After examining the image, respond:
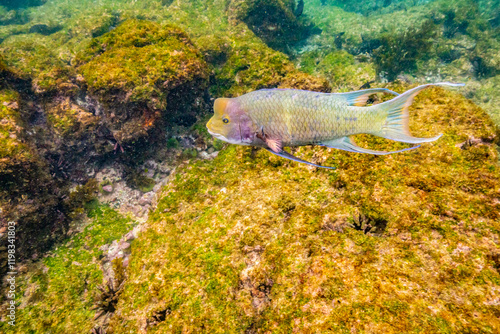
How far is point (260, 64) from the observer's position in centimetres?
687

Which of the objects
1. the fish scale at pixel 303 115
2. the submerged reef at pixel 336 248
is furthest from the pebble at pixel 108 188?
the fish scale at pixel 303 115

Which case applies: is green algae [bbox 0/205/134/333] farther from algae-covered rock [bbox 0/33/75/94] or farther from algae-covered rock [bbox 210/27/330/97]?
algae-covered rock [bbox 210/27/330/97]

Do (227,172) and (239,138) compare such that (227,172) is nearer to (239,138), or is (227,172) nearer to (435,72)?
(239,138)

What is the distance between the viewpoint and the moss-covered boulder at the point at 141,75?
20.4ft

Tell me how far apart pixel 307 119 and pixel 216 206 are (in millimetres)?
2810

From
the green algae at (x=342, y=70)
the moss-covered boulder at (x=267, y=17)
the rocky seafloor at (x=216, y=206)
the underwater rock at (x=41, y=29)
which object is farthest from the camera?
the underwater rock at (x=41, y=29)

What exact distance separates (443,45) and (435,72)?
2933mm

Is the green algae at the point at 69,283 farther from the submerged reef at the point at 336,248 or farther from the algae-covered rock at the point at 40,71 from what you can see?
the algae-covered rock at the point at 40,71

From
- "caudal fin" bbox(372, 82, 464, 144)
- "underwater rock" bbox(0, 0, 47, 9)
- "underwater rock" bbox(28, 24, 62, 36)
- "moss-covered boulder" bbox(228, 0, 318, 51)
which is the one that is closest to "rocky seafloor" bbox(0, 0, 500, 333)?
"caudal fin" bbox(372, 82, 464, 144)

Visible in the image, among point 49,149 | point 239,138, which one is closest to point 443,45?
point 239,138

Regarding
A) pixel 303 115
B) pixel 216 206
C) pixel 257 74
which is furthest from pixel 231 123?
pixel 257 74

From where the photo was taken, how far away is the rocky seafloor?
251 cm

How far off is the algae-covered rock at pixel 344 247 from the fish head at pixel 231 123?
5.44ft

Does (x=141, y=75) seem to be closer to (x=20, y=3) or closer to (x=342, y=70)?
(x=342, y=70)
